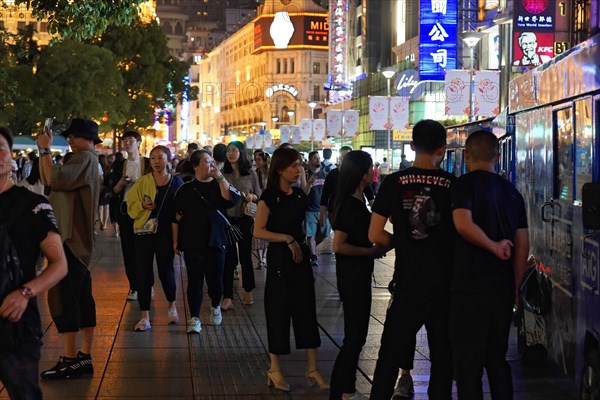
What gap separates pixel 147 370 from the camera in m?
9.08

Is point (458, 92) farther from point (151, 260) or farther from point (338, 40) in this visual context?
point (338, 40)

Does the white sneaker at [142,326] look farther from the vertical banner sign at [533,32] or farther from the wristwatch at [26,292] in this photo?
the vertical banner sign at [533,32]

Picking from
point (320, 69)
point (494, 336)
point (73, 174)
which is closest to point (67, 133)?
point (73, 174)

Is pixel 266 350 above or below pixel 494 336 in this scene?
below

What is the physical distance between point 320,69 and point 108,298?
130 m

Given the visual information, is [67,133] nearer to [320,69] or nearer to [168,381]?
[168,381]

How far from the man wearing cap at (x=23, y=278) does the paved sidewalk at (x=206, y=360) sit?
125 inches

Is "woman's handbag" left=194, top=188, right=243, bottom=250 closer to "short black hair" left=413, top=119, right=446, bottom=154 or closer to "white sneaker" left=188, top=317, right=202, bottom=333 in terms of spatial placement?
"white sneaker" left=188, top=317, right=202, bottom=333

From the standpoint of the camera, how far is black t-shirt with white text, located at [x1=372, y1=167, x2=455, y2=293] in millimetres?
6703

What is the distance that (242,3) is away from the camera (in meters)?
197

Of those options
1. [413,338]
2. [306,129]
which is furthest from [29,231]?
[306,129]

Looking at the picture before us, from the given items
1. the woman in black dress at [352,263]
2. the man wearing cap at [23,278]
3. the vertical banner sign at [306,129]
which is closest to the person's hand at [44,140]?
the woman in black dress at [352,263]

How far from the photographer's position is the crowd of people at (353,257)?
16.4 feet

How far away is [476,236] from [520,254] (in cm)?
31
